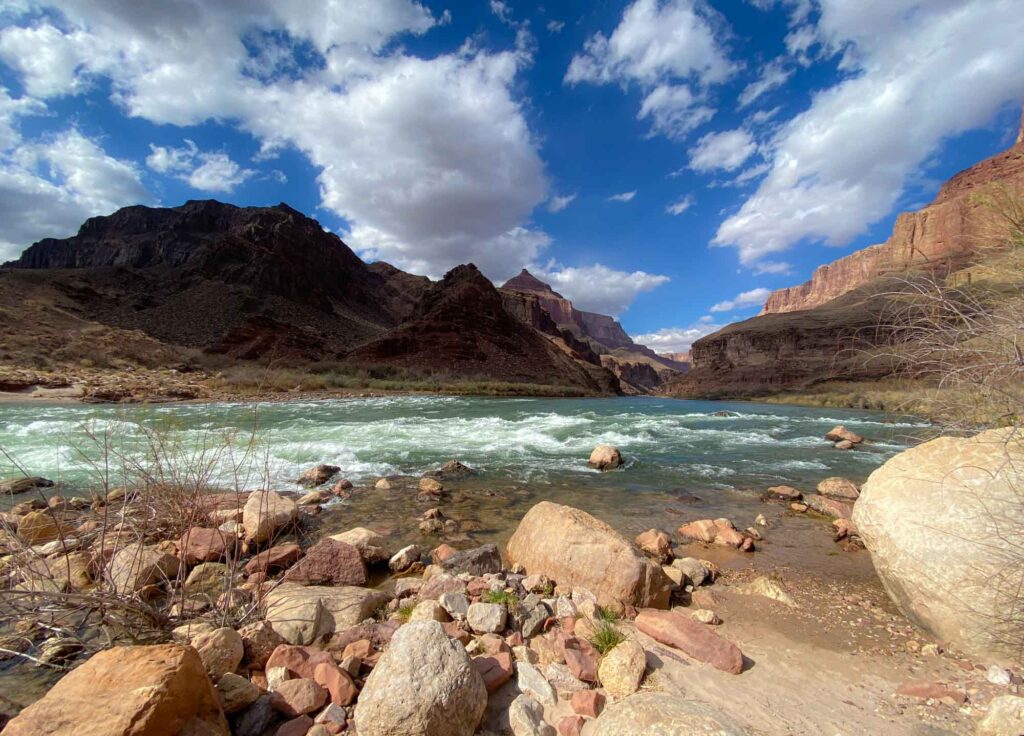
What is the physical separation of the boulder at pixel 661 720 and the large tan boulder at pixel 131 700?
1.77 m

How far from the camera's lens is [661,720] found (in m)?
1.85

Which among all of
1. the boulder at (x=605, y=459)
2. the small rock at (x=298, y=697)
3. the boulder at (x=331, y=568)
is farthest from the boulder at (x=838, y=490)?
the small rock at (x=298, y=697)

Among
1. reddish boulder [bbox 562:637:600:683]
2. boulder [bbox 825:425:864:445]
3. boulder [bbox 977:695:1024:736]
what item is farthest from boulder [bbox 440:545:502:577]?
boulder [bbox 825:425:864:445]

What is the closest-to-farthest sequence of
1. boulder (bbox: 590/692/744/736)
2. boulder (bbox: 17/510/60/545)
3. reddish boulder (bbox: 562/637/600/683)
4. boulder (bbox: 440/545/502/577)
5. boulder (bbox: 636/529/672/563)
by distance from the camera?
1. boulder (bbox: 590/692/744/736)
2. reddish boulder (bbox: 562/637/600/683)
3. boulder (bbox: 440/545/502/577)
4. boulder (bbox: 17/510/60/545)
5. boulder (bbox: 636/529/672/563)

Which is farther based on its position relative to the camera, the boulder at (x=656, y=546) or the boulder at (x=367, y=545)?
the boulder at (x=656, y=546)

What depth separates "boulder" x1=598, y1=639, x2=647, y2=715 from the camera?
8.20 ft

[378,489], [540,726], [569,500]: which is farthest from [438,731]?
[378,489]

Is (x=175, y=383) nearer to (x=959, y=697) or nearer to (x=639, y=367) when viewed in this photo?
(x=959, y=697)

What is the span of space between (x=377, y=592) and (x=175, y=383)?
1429 inches

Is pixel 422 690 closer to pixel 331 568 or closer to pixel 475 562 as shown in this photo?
pixel 475 562

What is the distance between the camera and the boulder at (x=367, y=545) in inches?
184

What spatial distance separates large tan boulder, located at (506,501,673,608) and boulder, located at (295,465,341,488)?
5.24m

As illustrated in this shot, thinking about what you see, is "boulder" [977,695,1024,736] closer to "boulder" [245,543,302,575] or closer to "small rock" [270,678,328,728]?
"small rock" [270,678,328,728]

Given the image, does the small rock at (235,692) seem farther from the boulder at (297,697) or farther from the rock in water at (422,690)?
the rock in water at (422,690)
